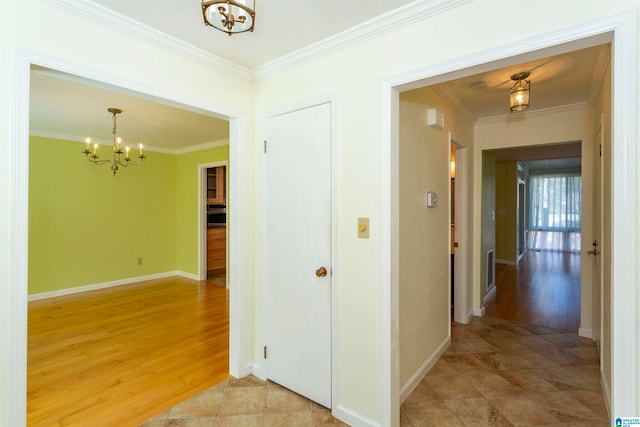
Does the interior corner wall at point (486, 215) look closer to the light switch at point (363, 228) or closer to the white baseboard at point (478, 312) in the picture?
the white baseboard at point (478, 312)

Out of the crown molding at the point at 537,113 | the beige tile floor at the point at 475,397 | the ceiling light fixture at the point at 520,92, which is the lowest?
the beige tile floor at the point at 475,397

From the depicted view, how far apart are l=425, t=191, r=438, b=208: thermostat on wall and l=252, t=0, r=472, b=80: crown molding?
135 centimetres

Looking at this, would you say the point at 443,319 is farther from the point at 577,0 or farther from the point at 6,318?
the point at 6,318

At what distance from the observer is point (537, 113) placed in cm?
362

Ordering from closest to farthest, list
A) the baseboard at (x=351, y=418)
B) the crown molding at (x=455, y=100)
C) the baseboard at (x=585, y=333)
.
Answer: the baseboard at (x=351, y=418) → the crown molding at (x=455, y=100) → the baseboard at (x=585, y=333)

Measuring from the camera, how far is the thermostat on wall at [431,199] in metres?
2.65

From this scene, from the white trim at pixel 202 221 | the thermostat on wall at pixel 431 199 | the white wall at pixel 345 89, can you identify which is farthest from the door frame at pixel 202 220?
the thermostat on wall at pixel 431 199

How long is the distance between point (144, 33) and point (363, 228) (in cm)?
181

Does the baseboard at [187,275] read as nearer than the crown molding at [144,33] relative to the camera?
No

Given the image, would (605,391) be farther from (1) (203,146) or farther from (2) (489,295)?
(1) (203,146)

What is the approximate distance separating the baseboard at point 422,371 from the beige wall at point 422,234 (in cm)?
2

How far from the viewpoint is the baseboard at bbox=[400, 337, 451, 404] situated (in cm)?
232

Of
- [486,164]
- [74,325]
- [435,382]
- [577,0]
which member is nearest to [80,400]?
[74,325]

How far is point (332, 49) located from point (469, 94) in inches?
66.4
